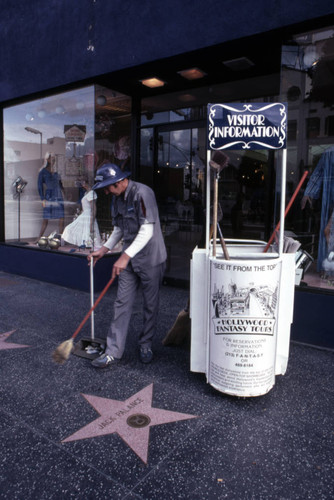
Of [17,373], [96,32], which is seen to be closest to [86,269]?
[17,373]

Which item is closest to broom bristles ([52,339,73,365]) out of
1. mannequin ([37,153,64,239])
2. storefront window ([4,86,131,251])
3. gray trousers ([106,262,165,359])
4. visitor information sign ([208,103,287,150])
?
gray trousers ([106,262,165,359])

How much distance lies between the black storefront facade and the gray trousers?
1818 millimetres

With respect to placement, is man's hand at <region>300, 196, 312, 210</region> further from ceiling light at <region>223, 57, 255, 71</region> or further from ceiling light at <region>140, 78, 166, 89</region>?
ceiling light at <region>140, 78, 166, 89</region>

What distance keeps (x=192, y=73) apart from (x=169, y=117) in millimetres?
1036

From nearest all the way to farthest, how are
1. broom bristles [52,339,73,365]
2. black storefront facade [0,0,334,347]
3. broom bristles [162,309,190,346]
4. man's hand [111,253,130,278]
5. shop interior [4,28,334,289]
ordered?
man's hand [111,253,130,278], broom bristles [52,339,73,365], broom bristles [162,309,190,346], black storefront facade [0,0,334,347], shop interior [4,28,334,289]

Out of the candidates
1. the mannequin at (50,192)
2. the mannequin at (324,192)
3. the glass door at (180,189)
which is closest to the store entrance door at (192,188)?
the glass door at (180,189)

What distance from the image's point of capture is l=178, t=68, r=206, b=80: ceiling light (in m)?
5.86

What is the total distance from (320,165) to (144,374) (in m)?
3.32

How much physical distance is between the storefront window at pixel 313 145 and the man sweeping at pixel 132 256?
1996 millimetres

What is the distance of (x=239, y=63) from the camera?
5500 mm

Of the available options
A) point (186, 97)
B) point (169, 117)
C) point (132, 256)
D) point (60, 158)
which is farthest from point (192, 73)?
point (132, 256)

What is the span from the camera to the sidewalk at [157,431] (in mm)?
2303

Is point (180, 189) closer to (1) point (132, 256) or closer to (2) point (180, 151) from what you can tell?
(2) point (180, 151)

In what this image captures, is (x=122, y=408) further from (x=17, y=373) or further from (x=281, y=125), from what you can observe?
(x=281, y=125)
